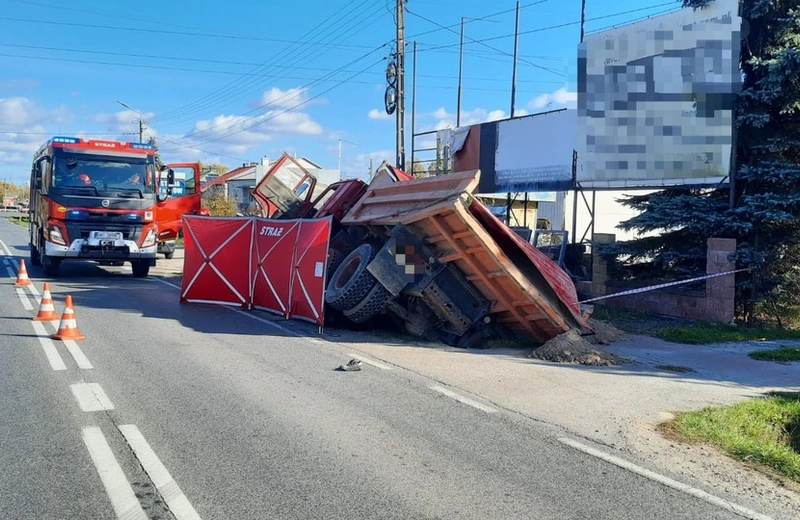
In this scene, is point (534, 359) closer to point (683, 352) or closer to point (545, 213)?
→ point (683, 352)

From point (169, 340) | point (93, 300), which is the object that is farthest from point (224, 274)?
point (169, 340)

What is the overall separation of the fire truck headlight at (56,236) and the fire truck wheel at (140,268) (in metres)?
2.17

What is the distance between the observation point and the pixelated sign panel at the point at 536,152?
18578 millimetres

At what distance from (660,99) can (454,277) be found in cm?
801

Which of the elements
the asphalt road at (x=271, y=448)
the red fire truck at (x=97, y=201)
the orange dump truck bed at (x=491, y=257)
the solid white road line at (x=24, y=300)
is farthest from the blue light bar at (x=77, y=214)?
the orange dump truck bed at (x=491, y=257)

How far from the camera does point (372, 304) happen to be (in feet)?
33.8

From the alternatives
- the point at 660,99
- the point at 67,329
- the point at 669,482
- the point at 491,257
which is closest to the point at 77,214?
the point at 67,329

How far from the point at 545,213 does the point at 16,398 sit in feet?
124

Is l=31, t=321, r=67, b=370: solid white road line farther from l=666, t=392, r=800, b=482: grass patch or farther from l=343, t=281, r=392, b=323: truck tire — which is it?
l=666, t=392, r=800, b=482: grass patch

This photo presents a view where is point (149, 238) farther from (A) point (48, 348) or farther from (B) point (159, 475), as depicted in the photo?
(B) point (159, 475)

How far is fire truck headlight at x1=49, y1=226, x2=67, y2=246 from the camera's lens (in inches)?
645

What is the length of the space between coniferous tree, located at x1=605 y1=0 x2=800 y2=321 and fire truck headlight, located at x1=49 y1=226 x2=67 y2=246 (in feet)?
42.5

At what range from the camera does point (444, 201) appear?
936 cm

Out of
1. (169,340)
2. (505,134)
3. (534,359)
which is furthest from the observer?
(505,134)
